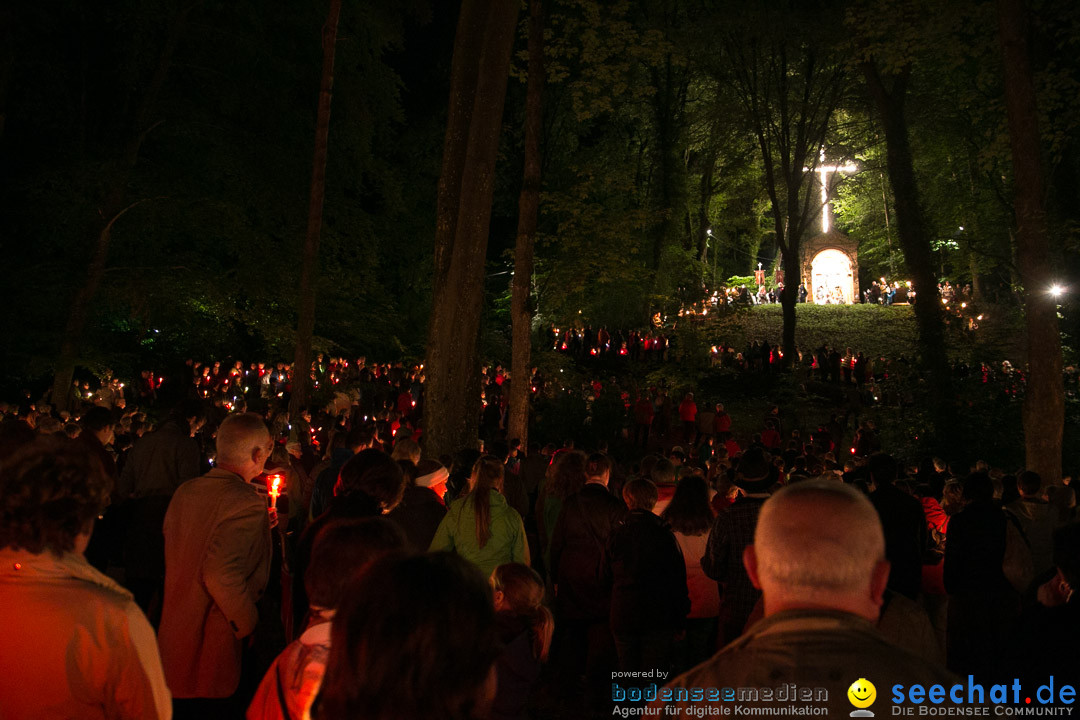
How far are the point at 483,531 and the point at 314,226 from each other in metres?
14.5

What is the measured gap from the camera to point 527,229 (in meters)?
15.7

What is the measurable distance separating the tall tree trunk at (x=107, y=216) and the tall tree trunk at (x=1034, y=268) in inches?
709

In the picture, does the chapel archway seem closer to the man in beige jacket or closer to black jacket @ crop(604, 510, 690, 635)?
black jacket @ crop(604, 510, 690, 635)

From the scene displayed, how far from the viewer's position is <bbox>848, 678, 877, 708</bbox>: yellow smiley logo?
1.84m

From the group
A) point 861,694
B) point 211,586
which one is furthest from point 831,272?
point 861,694

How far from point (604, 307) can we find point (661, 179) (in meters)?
6.29

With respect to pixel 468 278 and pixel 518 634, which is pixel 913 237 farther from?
A: pixel 518 634

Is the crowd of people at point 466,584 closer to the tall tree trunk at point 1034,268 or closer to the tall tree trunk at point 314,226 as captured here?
the tall tree trunk at point 1034,268

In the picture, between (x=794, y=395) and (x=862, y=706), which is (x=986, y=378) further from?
(x=862, y=706)

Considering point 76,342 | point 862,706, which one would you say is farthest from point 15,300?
point 862,706

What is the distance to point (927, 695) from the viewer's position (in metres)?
1.87

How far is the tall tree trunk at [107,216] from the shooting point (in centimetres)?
1877

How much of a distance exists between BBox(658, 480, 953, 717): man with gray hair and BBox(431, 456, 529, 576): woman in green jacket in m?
3.24

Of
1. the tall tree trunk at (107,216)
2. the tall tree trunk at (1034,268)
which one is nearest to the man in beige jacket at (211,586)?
the tall tree trunk at (1034,268)
